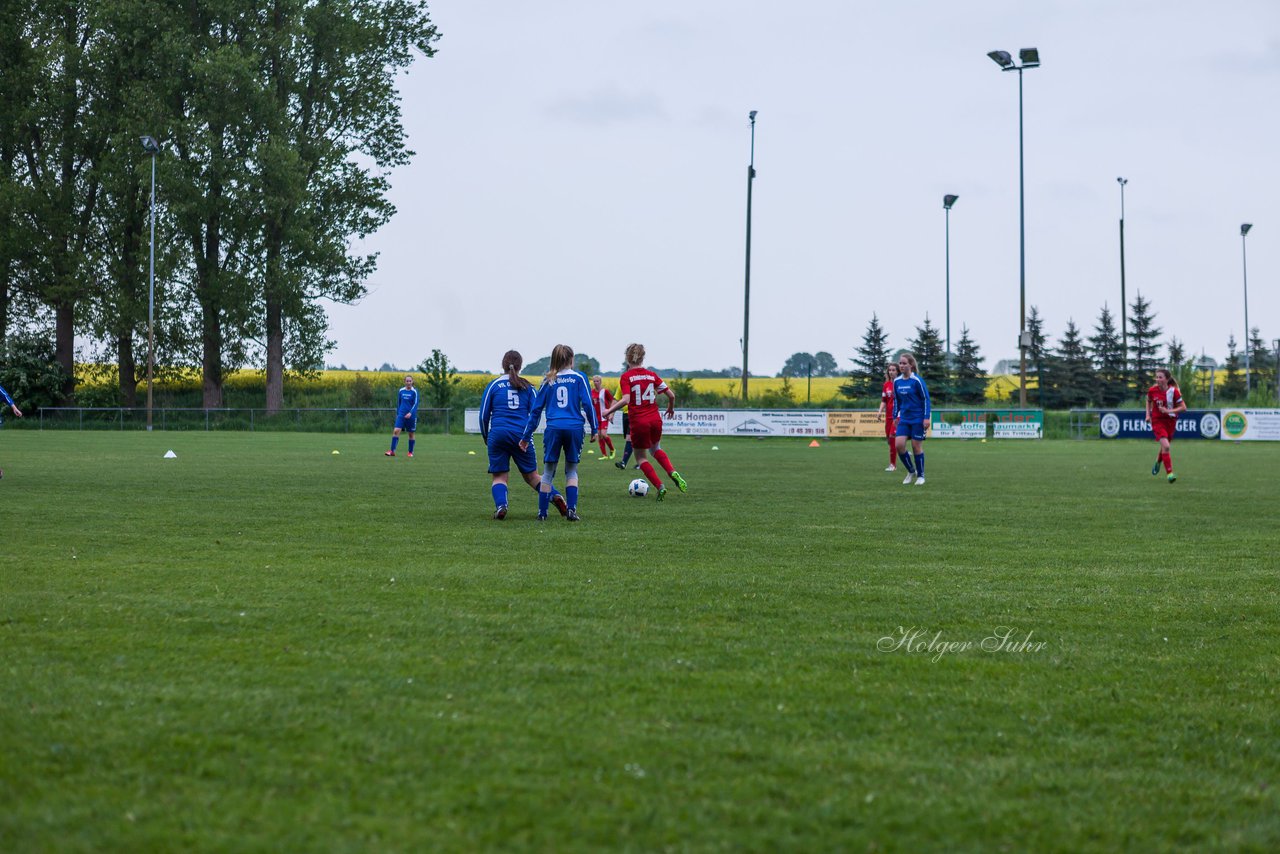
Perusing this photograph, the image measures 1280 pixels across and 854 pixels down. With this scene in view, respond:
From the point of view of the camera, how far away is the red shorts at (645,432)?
1653 cm

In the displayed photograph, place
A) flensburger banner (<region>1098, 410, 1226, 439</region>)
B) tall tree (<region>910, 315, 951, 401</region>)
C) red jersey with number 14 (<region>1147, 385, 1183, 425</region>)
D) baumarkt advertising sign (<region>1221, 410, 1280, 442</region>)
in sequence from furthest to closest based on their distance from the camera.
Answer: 1. tall tree (<region>910, 315, 951, 401</region>)
2. flensburger banner (<region>1098, 410, 1226, 439</region>)
3. baumarkt advertising sign (<region>1221, 410, 1280, 442</region>)
4. red jersey with number 14 (<region>1147, 385, 1183, 425</region>)

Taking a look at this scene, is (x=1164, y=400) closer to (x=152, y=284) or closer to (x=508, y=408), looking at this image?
(x=508, y=408)

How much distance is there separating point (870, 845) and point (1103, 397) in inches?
2883

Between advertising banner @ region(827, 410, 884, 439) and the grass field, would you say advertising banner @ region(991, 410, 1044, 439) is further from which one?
the grass field

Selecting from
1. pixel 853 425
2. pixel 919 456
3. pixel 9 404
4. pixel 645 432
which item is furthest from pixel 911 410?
pixel 853 425

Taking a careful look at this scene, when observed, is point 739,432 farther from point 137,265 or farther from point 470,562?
point 470,562

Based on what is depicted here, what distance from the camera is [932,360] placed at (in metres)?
68.2

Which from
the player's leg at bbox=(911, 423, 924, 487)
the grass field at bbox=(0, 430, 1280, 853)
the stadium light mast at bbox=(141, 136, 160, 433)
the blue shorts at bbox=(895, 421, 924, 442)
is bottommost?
the grass field at bbox=(0, 430, 1280, 853)

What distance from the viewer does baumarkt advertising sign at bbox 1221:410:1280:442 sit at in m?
42.4

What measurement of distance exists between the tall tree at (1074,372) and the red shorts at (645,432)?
185 ft

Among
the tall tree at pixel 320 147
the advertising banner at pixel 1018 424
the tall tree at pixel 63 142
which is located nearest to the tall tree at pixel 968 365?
the advertising banner at pixel 1018 424

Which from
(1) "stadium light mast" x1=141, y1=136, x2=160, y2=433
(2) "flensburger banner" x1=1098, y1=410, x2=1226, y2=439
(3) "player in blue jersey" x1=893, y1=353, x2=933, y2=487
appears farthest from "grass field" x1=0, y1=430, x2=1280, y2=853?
(1) "stadium light mast" x1=141, y1=136, x2=160, y2=433

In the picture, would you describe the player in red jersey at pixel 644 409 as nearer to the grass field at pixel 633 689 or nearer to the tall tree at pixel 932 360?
the grass field at pixel 633 689

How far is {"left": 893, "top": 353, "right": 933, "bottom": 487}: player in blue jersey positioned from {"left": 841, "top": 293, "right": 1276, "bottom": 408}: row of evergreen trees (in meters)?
44.7
